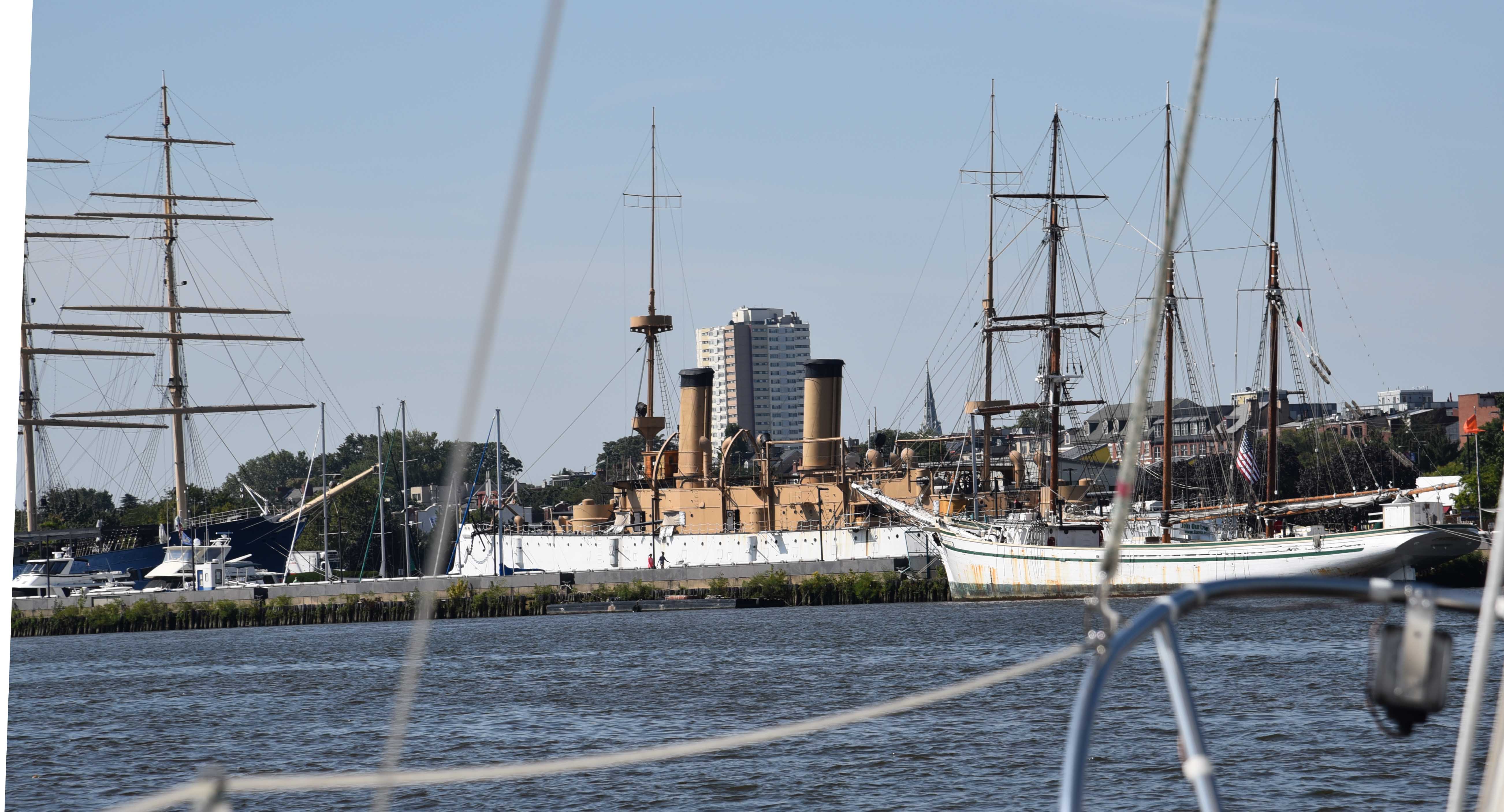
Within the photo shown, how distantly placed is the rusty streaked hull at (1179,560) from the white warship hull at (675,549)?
528 centimetres

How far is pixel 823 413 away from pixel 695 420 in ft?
25.0

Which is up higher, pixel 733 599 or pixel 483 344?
pixel 483 344

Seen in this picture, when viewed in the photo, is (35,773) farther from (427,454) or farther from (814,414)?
(427,454)

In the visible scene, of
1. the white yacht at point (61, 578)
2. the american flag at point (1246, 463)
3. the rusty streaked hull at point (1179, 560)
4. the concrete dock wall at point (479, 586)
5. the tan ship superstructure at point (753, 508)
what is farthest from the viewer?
the white yacht at point (61, 578)

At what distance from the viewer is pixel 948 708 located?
25281 mm

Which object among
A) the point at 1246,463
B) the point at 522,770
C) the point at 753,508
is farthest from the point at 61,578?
the point at 522,770

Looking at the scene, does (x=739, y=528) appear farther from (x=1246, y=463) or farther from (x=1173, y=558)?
(x=1246, y=463)

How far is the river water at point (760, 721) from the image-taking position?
1748 centimetres

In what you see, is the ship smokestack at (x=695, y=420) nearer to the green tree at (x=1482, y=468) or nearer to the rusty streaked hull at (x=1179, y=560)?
the rusty streaked hull at (x=1179, y=560)

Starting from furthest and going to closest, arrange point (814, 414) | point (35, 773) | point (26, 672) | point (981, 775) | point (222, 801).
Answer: point (814, 414)
point (26, 672)
point (35, 773)
point (981, 775)
point (222, 801)

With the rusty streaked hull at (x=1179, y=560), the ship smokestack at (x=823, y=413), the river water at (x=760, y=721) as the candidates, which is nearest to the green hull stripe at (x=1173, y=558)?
the rusty streaked hull at (x=1179, y=560)

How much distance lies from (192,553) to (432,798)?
6227 centimetres

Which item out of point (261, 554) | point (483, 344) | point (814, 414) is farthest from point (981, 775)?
point (261, 554)

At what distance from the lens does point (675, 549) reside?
72812mm
